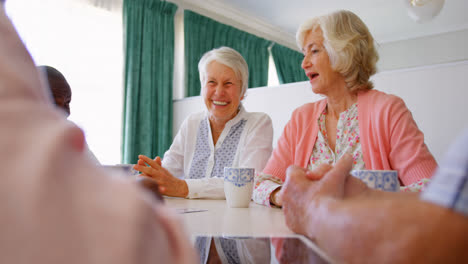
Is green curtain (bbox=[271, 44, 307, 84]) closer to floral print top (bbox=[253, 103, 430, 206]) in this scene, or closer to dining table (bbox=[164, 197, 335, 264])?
floral print top (bbox=[253, 103, 430, 206])

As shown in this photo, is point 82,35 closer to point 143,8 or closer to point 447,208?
point 143,8

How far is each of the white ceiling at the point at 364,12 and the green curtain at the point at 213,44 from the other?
1.14 feet

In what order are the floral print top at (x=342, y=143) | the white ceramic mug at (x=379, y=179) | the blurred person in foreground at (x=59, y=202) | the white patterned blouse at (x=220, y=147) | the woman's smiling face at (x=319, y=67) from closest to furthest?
1. the blurred person in foreground at (x=59, y=202)
2. the white ceramic mug at (x=379, y=179)
3. the floral print top at (x=342, y=143)
4. the woman's smiling face at (x=319, y=67)
5. the white patterned blouse at (x=220, y=147)

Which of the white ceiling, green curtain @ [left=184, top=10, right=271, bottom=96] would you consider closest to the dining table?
green curtain @ [left=184, top=10, right=271, bottom=96]

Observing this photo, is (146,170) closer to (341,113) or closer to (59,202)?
(341,113)

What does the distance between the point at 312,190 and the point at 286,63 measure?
6039 millimetres

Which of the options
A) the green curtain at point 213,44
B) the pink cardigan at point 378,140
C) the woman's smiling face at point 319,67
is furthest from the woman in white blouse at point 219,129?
the green curtain at point 213,44

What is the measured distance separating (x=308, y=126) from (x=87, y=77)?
112 inches

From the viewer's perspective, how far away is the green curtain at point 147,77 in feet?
12.9

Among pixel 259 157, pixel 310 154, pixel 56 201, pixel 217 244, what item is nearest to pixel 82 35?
pixel 259 157

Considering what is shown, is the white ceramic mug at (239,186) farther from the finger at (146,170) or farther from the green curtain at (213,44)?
the green curtain at (213,44)

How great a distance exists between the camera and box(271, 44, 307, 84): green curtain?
6133 mm

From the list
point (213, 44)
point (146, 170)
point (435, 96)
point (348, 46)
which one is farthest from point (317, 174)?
point (213, 44)

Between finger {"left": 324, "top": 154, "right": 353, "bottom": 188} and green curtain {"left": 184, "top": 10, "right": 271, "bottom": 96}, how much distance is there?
4.14 m
